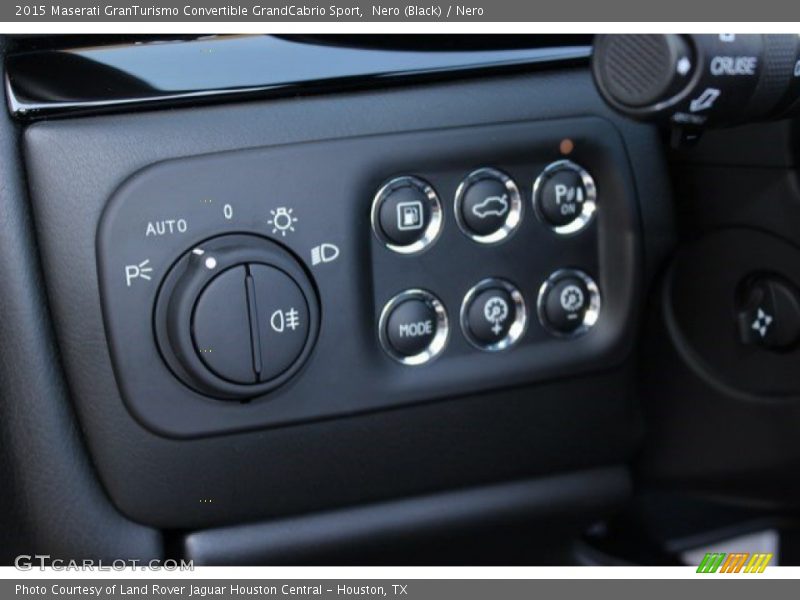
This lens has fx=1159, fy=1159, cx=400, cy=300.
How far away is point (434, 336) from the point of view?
80cm

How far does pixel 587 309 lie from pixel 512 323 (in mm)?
66

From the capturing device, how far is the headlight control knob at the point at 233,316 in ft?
2.37

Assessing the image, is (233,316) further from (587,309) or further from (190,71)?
(587,309)

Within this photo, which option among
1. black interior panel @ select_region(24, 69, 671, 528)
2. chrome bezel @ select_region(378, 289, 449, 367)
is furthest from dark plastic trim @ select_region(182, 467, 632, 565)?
chrome bezel @ select_region(378, 289, 449, 367)

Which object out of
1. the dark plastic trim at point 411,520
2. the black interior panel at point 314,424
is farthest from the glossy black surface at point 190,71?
the dark plastic trim at point 411,520

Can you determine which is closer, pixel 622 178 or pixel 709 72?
pixel 709 72

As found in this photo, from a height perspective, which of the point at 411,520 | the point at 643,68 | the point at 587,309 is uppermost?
the point at 643,68

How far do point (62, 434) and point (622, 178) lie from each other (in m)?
0.43

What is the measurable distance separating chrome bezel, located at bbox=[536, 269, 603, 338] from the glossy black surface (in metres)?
0.17

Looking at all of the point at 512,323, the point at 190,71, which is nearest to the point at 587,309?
the point at 512,323

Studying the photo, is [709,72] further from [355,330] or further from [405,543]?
[405,543]

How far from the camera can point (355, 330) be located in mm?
778

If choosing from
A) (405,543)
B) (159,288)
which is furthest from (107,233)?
(405,543)

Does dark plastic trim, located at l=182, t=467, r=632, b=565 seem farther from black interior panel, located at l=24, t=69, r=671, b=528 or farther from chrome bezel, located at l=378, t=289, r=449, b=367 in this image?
chrome bezel, located at l=378, t=289, r=449, b=367
